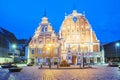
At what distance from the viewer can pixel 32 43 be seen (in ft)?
272

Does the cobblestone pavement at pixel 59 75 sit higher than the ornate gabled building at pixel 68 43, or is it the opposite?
the ornate gabled building at pixel 68 43

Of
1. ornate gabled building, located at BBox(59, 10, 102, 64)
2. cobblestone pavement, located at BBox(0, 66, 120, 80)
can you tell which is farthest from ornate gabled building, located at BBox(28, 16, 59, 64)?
cobblestone pavement, located at BBox(0, 66, 120, 80)

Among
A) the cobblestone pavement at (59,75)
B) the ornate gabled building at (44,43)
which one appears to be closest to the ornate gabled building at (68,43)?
the ornate gabled building at (44,43)

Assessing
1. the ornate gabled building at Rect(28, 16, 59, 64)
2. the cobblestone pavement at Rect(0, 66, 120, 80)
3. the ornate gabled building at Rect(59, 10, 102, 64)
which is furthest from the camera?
the ornate gabled building at Rect(59, 10, 102, 64)

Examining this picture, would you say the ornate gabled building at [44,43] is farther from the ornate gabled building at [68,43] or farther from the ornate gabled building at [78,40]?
the ornate gabled building at [78,40]

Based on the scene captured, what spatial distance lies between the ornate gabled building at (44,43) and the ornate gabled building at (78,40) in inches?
115

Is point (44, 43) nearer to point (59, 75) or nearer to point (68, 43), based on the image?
point (68, 43)

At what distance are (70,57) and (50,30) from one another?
423 inches

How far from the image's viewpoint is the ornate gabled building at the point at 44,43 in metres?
81.6

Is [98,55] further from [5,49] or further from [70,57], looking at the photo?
[5,49]

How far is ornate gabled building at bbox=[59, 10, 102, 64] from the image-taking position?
83.2 meters

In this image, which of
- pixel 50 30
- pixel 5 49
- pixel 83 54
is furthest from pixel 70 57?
pixel 5 49

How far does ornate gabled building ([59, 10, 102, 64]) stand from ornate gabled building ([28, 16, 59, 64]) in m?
2.92

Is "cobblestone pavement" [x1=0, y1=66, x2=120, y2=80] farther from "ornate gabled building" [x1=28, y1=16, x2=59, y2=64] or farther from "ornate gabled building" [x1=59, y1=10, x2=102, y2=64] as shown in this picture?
"ornate gabled building" [x1=59, y1=10, x2=102, y2=64]
